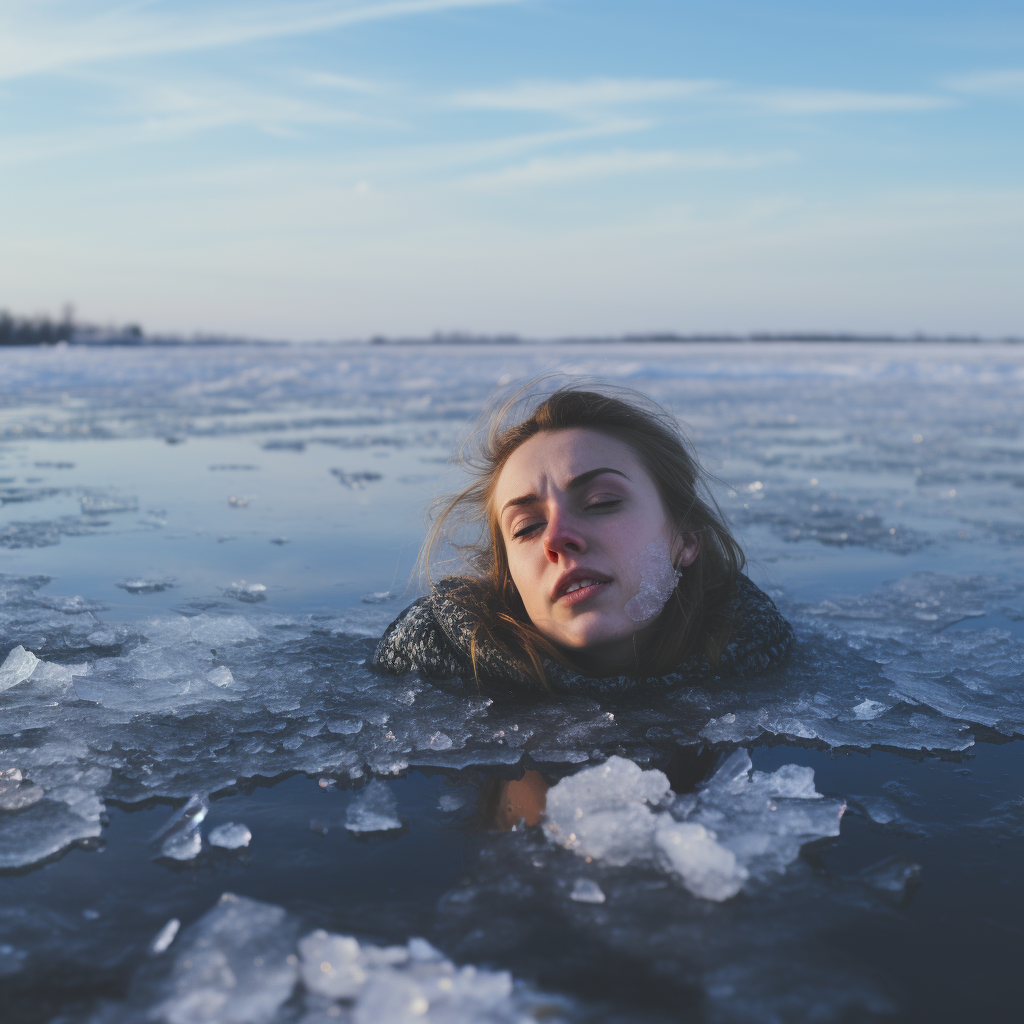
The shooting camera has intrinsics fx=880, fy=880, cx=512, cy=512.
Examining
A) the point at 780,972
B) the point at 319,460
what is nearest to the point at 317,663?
the point at 780,972

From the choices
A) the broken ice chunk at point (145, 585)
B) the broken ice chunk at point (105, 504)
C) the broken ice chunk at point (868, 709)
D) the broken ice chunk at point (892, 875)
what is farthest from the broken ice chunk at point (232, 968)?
the broken ice chunk at point (105, 504)

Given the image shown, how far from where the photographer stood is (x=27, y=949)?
1.44 meters

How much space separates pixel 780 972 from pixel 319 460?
728 centimetres

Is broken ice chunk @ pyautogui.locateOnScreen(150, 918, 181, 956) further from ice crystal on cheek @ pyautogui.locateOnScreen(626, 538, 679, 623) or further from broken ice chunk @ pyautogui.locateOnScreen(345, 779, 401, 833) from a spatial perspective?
ice crystal on cheek @ pyautogui.locateOnScreen(626, 538, 679, 623)

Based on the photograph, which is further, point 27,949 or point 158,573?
point 158,573

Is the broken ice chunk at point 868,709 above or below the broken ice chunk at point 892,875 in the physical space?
below

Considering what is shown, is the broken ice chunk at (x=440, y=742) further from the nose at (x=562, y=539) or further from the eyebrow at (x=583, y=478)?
the eyebrow at (x=583, y=478)

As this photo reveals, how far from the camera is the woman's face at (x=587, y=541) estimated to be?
97.0 inches

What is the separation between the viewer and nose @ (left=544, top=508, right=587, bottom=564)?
96.3 inches

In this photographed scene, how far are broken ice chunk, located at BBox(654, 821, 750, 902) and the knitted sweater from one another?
102 cm

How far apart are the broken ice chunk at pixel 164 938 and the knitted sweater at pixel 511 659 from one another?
1366mm

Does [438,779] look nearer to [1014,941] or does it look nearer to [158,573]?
[1014,941]

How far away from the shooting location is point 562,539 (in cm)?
245

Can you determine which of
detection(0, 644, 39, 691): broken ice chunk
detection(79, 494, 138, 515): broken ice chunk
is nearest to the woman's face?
detection(0, 644, 39, 691): broken ice chunk
